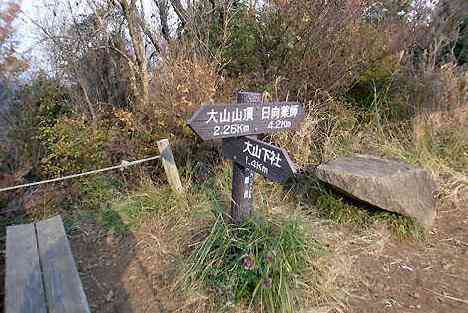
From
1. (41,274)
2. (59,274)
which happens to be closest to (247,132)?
(59,274)

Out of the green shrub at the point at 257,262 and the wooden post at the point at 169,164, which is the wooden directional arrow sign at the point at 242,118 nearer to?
the green shrub at the point at 257,262

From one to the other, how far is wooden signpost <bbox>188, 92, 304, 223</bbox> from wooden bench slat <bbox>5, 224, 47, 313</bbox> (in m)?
1.24

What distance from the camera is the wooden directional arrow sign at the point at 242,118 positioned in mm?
1797

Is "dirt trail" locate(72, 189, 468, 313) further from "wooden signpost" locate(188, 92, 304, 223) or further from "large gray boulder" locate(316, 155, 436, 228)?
"wooden signpost" locate(188, 92, 304, 223)

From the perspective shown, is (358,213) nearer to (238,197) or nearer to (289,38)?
(238,197)

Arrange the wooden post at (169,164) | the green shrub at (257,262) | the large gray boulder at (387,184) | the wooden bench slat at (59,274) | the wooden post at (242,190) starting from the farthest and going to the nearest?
the wooden post at (169,164), the large gray boulder at (387,184), the wooden post at (242,190), the green shrub at (257,262), the wooden bench slat at (59,274)

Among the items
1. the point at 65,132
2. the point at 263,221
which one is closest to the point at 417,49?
the point at 263,221

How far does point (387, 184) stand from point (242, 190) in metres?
1.41

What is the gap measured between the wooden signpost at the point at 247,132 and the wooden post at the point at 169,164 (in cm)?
112

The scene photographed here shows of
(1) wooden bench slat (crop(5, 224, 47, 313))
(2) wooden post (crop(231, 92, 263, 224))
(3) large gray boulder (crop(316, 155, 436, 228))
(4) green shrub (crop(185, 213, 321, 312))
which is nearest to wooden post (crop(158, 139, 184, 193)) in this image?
(4) green shrub (crop(185, 213, 321, 312))

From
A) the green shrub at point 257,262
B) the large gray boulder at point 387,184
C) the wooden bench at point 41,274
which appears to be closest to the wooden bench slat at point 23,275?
the wooden bench at point 41,274

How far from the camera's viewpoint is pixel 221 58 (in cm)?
414

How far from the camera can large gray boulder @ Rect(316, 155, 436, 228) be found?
2.87m

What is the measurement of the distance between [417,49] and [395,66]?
96 cm
